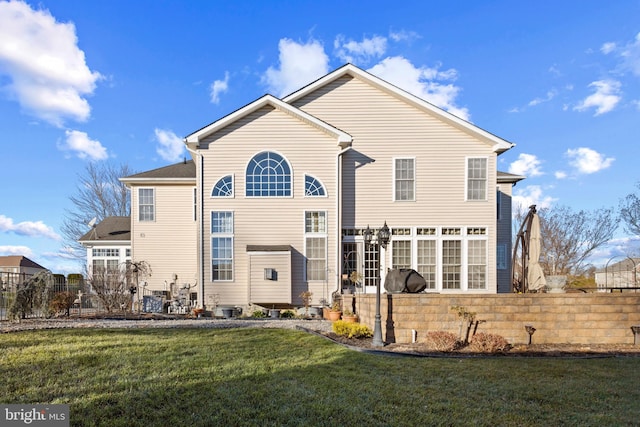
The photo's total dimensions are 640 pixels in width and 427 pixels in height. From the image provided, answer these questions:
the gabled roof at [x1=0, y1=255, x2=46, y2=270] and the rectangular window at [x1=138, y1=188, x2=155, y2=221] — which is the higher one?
the rectangular window at [x1=138, y1=188, x2=155, y2=221]

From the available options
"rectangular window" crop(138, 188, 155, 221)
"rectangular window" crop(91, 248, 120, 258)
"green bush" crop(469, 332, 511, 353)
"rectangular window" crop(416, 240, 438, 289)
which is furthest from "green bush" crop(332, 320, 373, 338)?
"rectangular window" crop(91, 248, 120, 258)

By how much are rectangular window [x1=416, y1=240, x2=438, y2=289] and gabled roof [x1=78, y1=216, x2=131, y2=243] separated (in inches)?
569

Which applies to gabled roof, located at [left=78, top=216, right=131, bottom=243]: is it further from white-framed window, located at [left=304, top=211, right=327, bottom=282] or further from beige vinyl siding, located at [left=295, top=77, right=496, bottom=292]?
beige vinyl siding, located at [left=295, top=77, right=496, bottom=292]

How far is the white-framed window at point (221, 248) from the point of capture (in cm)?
1479

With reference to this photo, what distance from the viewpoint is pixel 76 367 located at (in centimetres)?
615

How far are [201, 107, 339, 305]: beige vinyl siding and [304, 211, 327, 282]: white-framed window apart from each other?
21 centimetres

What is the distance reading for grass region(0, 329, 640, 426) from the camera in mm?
4461

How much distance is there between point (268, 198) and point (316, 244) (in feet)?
8.86

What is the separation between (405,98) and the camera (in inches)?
633

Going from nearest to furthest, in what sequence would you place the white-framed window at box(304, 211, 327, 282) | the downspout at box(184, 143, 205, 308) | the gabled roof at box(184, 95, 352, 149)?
1. the downspout at box(184, 143, 205, 308)
2. the gabled roof at box(184, 95, 352, 149)
3. the white-framed window at box(304, 211, 327, 282)

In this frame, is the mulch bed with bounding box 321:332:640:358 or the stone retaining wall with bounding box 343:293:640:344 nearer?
the mulch bed with bounding box 321:332:640:358

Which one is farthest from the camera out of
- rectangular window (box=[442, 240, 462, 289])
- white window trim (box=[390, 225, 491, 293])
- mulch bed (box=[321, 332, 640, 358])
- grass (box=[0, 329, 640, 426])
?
rectangular window (box=[442, 240, 462, 289])

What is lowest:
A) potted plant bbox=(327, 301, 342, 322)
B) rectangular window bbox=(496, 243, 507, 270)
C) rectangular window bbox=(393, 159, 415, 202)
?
potted plant bbox=(327, 301, 342, 322)

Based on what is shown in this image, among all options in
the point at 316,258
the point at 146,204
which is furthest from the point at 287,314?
the point at 146,204
